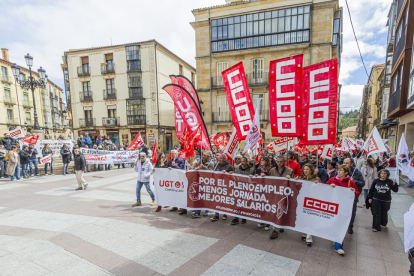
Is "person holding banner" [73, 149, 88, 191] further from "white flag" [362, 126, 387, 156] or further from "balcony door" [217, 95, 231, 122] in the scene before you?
"balcony door" [217, 95, 231, 122]

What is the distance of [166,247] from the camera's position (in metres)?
3.88

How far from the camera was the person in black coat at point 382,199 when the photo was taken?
176 inches

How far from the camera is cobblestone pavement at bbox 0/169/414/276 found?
3.25 meters

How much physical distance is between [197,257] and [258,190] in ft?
5.79

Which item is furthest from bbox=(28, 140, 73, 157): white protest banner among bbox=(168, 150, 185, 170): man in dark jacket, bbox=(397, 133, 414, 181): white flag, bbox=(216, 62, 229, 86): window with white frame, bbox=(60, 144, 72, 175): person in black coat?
bbox=(397, 133, 414, 181): white flag

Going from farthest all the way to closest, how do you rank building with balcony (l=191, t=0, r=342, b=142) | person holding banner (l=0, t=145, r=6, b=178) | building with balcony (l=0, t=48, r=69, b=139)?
building with balcony (l=0, t=48, r=69, b=139)
building with balcony (l=191, t=0, r=342, b=142)
person holding banner (l=0, t=145, r=6, b=178)

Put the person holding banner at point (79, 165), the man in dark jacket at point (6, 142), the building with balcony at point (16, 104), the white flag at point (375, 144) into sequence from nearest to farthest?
the white flag at point (375, 144) → the person holding banner at point (79, 165) → the man in dark jacket at point (6, 142) → the building with balcony at point (16, 104)

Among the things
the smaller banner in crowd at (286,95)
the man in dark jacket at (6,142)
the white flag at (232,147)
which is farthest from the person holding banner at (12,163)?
the smaller banner in crowd at (286,95)

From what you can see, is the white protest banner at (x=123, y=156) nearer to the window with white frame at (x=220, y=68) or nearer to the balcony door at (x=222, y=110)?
the balcony door at (x=222, y=110)

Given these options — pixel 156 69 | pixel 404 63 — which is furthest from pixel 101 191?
pixel 156 69

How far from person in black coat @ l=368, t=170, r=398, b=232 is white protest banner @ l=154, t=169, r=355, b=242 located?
1.55 m

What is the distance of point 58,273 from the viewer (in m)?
3.15

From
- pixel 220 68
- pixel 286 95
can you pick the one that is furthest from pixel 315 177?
pixel 220 68

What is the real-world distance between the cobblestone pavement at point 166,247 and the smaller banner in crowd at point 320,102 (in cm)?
218
